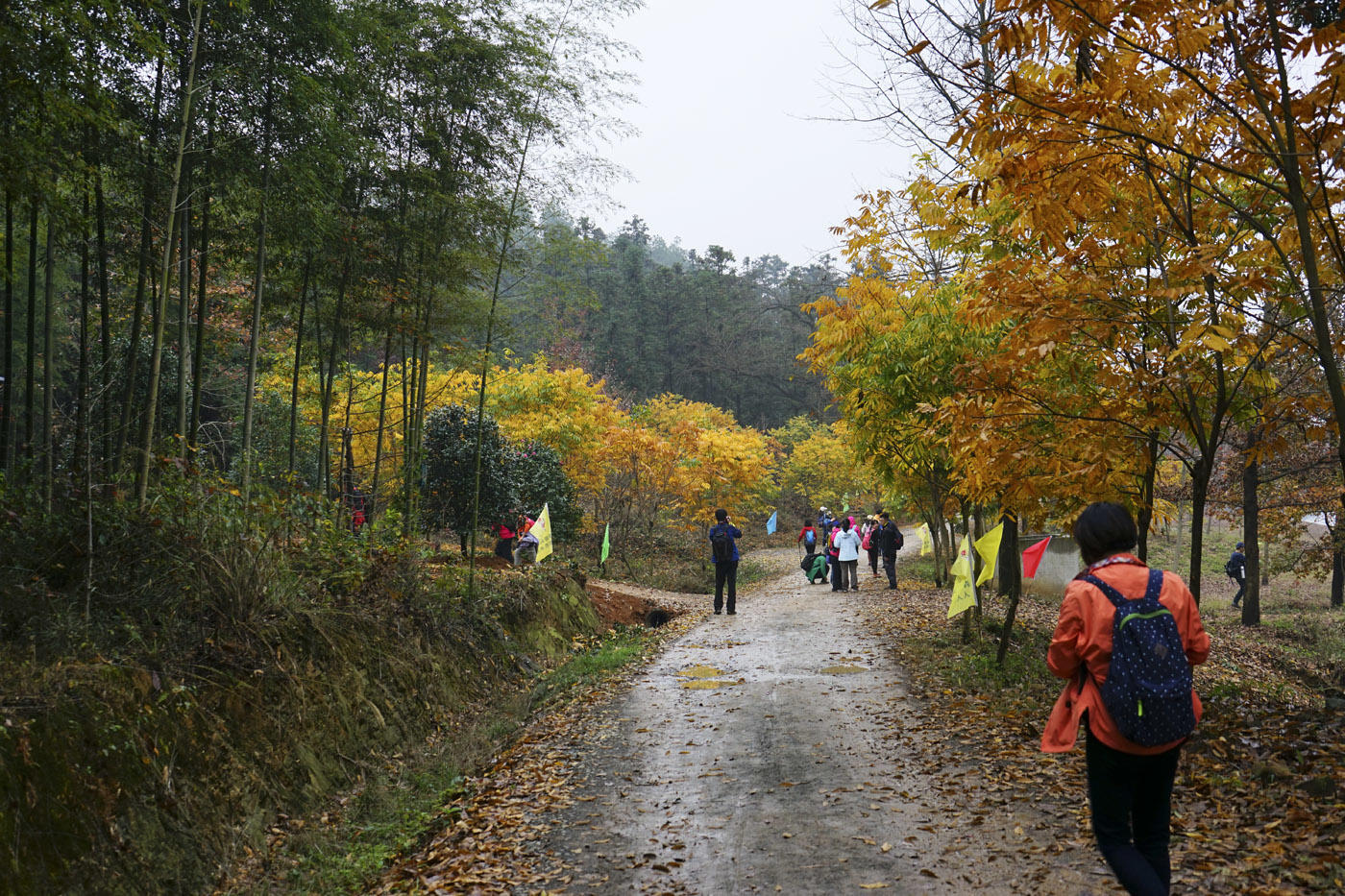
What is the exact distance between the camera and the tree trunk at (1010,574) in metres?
8.38

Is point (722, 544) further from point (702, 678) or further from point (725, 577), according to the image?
point (702, 678)

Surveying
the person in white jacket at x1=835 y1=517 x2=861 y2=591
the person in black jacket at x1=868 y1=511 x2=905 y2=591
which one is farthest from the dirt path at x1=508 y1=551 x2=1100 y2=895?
the person in black jacket at x1=868 y1=511 x2=905 y2=591

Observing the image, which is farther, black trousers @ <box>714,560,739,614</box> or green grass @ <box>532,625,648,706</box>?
black trousers @ <box>714,560,739,614</box>

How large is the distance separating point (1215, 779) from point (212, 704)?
18.9ft

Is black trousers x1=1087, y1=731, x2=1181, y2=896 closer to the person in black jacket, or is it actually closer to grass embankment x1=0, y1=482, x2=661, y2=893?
grass embankment x1=0, y1=482, x2=661, y2=893

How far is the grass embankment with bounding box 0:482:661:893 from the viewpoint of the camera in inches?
161

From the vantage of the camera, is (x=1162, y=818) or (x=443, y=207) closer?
(x=1162, y=818)

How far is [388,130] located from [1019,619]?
10490mm

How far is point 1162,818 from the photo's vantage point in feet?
9.93

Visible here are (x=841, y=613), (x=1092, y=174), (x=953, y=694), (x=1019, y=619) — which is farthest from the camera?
(x=841, y=613)

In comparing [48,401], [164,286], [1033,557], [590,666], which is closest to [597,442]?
[590,666]

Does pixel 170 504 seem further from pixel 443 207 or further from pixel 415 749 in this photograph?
pixel 443 207

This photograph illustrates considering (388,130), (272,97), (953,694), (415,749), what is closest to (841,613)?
(953,694)

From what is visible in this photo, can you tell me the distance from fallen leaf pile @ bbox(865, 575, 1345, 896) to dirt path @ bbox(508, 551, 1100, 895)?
6.2 inches
